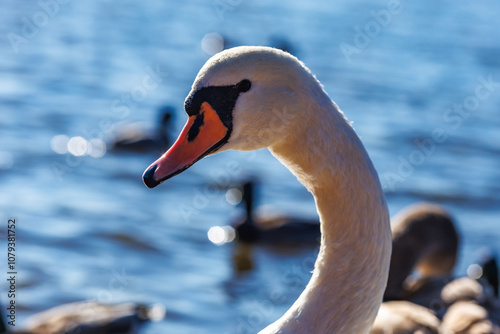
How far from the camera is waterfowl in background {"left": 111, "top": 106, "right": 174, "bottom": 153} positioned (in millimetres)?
13969

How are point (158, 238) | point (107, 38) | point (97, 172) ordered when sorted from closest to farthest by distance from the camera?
point (158, 238)
point (97, 172)
point (107, 38)

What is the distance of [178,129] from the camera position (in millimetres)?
→ 15602

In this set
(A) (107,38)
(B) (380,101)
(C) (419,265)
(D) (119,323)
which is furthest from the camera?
(A) (107,38)

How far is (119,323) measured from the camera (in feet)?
26.4

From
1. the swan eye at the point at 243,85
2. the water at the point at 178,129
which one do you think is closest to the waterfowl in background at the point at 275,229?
the water at the point at 178,129

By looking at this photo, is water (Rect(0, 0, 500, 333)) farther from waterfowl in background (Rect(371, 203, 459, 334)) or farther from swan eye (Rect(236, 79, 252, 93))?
swan eye (Rect(236, 79, 252, 93))

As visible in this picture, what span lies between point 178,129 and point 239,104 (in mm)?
12803

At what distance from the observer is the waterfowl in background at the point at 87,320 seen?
784 centimetres

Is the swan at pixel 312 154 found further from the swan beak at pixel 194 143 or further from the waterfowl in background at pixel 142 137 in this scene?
the waterfowl in background at pixel 142 137

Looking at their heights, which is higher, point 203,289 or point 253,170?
point 253,170

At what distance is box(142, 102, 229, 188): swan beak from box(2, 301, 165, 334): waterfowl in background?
207 inches

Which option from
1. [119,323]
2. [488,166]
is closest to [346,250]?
[119,323]

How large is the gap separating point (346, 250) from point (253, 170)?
402 inches

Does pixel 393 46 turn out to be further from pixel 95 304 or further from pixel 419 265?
pixel 95 304
